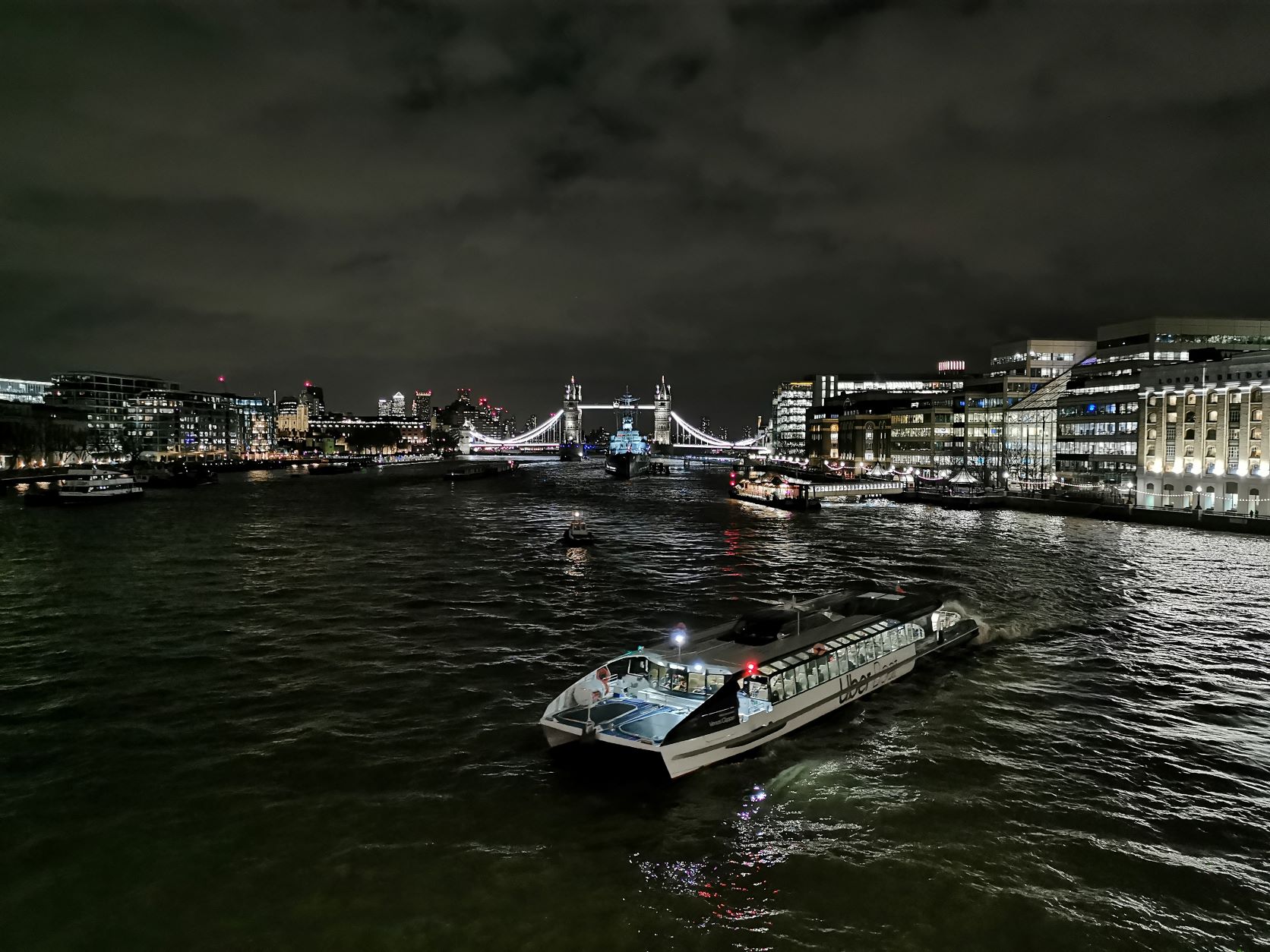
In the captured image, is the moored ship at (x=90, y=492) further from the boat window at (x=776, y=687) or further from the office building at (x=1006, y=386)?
the office building at (x=1006, y=386)

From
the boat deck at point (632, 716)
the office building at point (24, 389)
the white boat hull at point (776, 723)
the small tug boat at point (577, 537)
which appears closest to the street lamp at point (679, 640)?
the boat deck at point (632, 716)

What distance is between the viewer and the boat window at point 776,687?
1617 cm

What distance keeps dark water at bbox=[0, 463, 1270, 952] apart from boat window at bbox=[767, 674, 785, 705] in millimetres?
1233

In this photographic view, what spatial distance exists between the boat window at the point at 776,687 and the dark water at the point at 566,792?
123cm

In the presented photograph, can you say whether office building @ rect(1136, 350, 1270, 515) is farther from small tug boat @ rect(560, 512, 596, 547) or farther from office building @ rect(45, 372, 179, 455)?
office building @ rect(45, 372, 179, 455)

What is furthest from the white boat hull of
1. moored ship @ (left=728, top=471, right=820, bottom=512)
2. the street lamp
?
moored ship @ (left=728, top=471, right=820, bottom=512)

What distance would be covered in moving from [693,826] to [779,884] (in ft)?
6.59

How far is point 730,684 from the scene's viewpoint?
605 inches

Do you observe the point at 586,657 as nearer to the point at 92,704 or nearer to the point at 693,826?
the point at 693,826

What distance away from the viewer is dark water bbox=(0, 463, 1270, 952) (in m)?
10.9

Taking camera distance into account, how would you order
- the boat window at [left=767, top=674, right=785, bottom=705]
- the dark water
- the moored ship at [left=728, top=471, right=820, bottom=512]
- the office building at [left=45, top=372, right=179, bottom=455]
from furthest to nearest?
the office building at [left=45, top=372, right=179, bottom=455] < the moored ship at [left=728, top=471, right=820, bottom=512] < the boat window at [left=767, top=674, right=785, bottom=705] < the dark water

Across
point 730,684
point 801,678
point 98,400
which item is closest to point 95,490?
point 730,684

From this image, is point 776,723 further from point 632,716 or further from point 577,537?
point 577,537

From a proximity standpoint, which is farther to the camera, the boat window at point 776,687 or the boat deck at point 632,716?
the boat window at point 776,687
